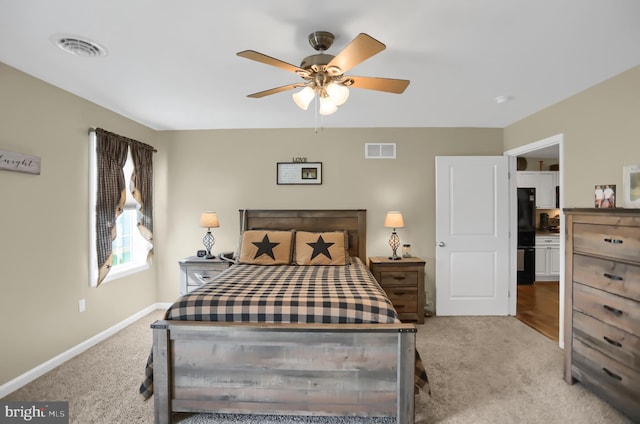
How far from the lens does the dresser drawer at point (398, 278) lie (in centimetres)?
364

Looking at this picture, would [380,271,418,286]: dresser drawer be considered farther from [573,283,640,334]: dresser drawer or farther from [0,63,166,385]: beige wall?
[0,63,166,385]: beige wall

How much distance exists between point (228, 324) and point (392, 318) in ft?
3.33

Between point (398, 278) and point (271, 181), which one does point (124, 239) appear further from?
point (398, 278)

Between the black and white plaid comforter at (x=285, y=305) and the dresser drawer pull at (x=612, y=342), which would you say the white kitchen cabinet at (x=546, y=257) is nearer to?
the dresser drawer pull at (x=612, y=342)

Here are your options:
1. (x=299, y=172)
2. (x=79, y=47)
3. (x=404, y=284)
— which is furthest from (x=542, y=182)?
(x=79, y=47)

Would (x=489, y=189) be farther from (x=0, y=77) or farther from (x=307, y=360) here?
(x=0, y=77)

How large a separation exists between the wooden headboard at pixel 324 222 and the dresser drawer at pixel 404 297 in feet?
1.82

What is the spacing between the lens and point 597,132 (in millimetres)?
2621

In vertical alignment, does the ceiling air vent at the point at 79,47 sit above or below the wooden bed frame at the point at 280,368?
above

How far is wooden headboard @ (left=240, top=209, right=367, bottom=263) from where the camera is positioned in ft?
13.2

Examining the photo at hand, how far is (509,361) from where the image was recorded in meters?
2.75

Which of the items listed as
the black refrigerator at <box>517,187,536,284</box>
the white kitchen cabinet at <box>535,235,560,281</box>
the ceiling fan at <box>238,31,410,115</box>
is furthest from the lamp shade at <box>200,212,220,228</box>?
the white kitchen cabinet at <box>535,235,560,281</box>

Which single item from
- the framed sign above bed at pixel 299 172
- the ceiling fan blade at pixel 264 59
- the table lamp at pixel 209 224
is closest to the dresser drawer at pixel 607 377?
the ceiling fan blade at pixel 264 59

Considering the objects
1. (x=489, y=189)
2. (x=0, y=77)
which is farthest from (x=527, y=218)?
(x=0, y=77)
